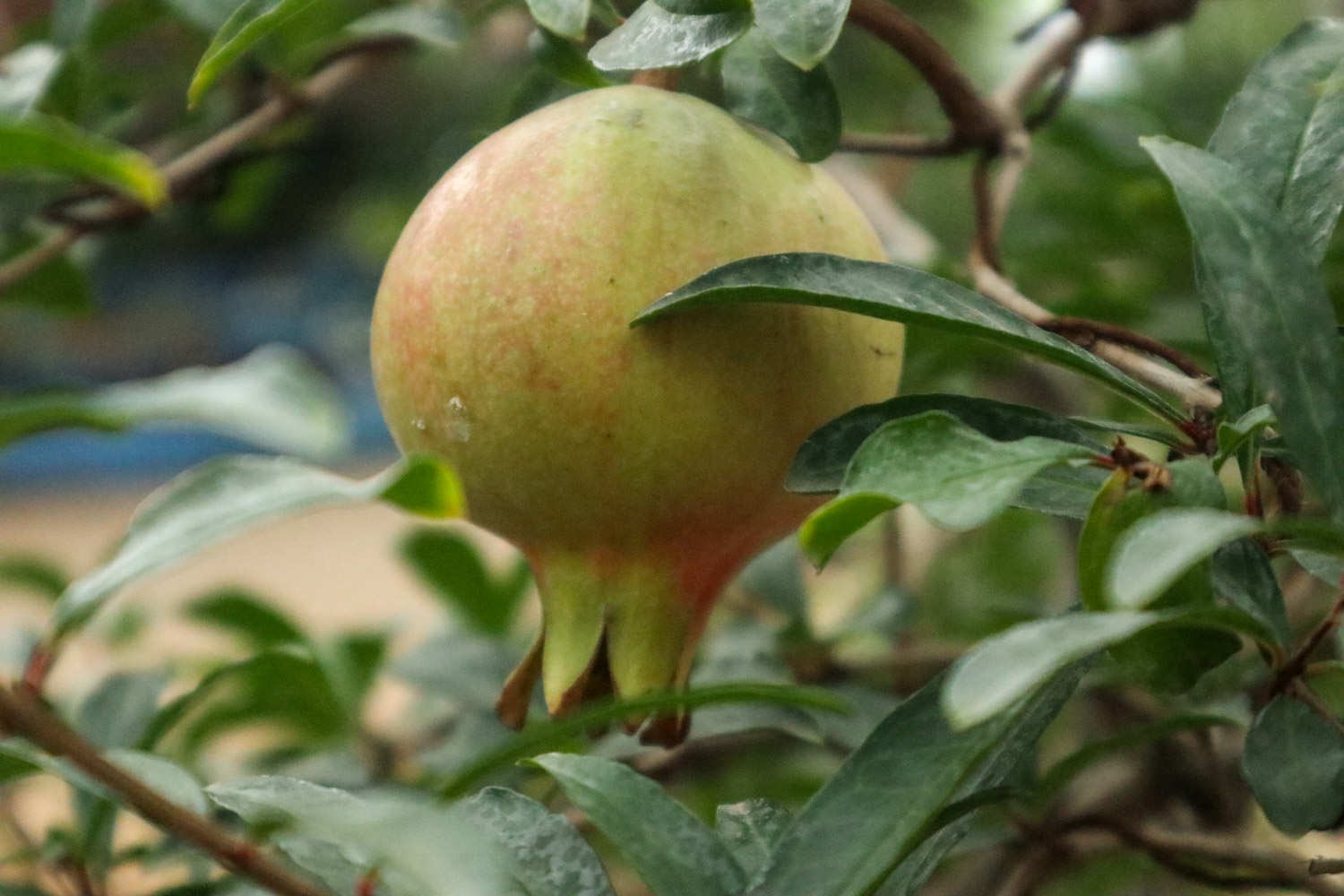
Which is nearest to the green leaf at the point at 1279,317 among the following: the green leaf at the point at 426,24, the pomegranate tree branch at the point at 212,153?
the green leaf at the point at 426,24

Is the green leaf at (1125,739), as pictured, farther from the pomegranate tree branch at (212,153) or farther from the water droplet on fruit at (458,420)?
the pomegranate tree branch at (212,153)

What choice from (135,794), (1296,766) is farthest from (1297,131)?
(135,794)

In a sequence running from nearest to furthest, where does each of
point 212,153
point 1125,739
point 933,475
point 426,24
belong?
1. point 933,475
2. point 1125,739
3. point 426,24
4. point 212,153

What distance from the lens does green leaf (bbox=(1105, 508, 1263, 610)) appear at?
0.33 metres

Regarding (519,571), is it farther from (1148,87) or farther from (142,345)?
(142,345)

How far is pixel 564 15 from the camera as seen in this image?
487 mm

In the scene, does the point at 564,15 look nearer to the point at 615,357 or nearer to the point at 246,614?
the point at 615,357

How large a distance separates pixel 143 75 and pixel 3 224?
29 centimetres

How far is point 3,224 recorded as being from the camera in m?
0.80

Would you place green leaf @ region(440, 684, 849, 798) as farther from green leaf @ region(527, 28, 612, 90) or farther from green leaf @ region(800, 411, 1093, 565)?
green leaf @ region(527, 28, 612, 90)

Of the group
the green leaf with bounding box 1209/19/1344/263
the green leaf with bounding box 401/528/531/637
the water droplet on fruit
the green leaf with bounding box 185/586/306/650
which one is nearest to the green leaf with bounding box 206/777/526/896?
the water droplet on fruit

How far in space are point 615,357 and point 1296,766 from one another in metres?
0.24

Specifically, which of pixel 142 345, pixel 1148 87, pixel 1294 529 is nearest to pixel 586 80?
pixel 1294 529

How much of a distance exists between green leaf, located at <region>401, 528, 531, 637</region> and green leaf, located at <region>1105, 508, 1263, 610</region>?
74cm
